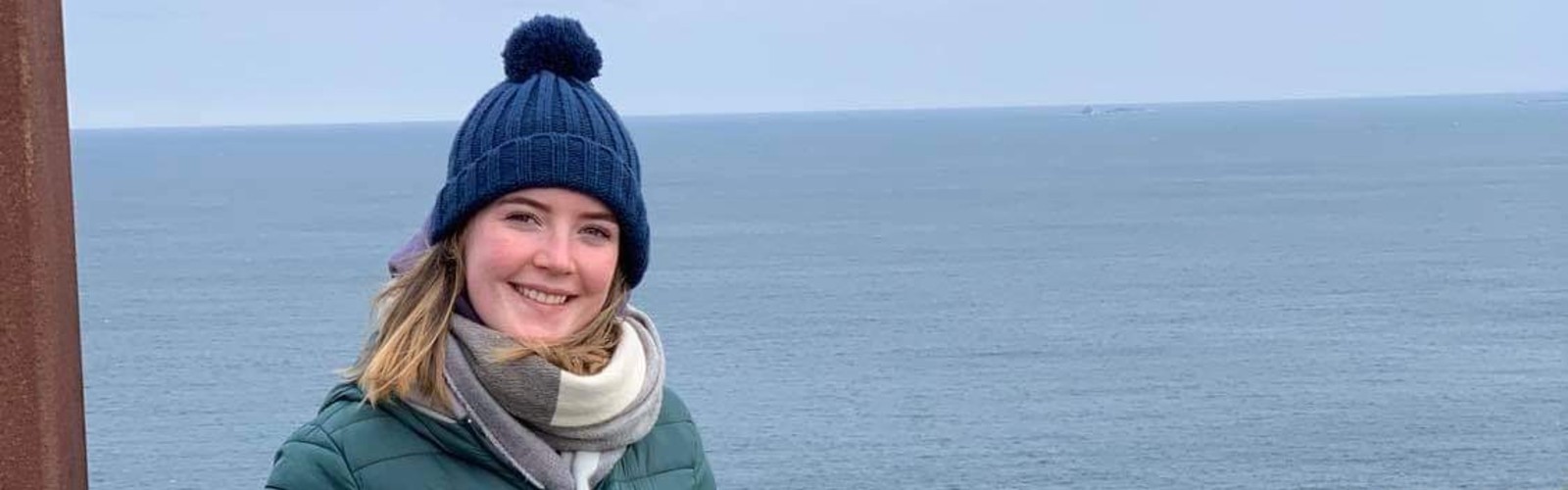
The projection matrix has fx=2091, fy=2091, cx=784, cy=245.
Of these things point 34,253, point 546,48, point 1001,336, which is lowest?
point 1001,336

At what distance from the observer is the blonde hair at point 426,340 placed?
1899mm

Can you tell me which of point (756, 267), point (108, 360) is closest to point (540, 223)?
point (108, 360)

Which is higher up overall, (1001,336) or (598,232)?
(598,232)

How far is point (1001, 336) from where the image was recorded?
56.6m

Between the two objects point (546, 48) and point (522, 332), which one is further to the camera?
point (546, 48)

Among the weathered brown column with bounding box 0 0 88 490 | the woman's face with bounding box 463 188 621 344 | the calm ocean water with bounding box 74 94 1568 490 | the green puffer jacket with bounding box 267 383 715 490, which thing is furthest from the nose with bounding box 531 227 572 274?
the calm ocean water with bounding box 74 94 1568 490

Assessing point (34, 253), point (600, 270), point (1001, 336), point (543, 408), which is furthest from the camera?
point (1001, 336)

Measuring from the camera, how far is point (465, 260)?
2055 millimetres

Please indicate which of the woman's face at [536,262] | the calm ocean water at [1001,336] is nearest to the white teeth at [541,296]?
the woman's face at [536,262]

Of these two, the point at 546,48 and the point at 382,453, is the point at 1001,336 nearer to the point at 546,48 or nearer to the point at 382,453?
the point at 546,48

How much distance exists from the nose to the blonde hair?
76 millimetres

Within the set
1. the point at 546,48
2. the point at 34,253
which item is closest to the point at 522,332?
the point at 546,48

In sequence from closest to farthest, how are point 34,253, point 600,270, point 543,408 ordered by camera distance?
1. point 34,253
2. point 543,408
3. point 600,270

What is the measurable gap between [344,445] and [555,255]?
0.96 ft
